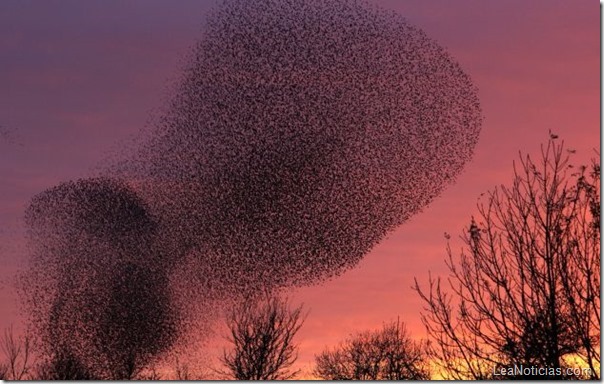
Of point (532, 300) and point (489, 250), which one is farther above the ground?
point (489, 250)

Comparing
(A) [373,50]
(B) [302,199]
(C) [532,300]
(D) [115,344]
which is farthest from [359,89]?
(D) [115,344]

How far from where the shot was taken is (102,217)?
82.3 feet

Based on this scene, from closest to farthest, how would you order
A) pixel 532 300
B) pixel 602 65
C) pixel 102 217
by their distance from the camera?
pixel 532 300 < pixel 602 65 < pixel 102 217

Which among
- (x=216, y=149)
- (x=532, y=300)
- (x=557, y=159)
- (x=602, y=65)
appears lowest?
(x=532, y=300)

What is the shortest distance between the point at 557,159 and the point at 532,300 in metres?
1.91

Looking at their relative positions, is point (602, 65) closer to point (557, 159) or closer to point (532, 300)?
point (557, 159)

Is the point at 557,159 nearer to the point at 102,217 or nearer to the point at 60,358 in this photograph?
the point at 102,217

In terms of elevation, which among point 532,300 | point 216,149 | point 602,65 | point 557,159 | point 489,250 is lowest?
point 532,300

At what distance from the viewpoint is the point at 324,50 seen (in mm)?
19062

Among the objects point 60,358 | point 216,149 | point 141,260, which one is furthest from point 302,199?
point 60,358

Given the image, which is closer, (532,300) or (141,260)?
(532,300)

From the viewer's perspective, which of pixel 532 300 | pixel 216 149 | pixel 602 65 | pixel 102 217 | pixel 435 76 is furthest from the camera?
pixel 102 217

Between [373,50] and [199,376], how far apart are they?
9.89 m

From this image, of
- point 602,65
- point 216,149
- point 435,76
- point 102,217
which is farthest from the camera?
point 102,217
